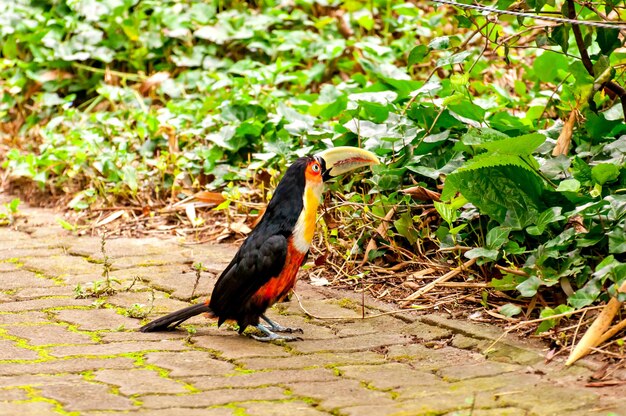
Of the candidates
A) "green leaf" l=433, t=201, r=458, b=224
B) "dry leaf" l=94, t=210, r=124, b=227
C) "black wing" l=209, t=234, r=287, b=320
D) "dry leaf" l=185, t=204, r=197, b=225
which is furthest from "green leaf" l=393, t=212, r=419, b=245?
"dry leaf" l=94, t=210, r=124, b=227

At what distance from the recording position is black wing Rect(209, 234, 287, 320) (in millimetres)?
4008

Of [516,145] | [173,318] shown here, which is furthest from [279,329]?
[516,145]

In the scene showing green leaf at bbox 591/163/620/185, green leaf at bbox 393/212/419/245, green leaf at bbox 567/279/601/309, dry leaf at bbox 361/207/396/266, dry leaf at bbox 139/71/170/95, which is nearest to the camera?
green leaf at bbox 567/279/601/309

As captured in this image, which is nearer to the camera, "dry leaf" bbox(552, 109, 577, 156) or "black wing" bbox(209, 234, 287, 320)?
"black wing" bbox(209, 234, 287, 320)

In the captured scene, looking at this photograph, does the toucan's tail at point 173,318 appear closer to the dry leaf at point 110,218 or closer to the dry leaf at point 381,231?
the dry leaf at point 381,231

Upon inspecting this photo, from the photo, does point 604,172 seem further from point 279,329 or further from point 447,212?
point 279,329

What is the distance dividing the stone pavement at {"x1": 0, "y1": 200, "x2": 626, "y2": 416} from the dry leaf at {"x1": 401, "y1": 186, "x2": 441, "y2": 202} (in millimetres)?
663

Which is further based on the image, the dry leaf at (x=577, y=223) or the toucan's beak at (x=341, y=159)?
the toucan's beak at (x=341, y=159)

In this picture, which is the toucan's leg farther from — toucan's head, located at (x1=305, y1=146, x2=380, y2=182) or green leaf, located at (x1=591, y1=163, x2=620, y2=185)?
green leaf, located at (x1=591, y1=163, x2=620, y2=185)

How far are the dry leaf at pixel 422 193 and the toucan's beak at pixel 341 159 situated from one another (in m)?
0.44

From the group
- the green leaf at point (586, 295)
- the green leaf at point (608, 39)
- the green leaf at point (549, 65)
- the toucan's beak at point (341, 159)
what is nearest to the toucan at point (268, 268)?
the toucan's beak at point (341, 159)

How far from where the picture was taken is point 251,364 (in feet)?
11.9

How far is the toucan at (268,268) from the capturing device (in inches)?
158

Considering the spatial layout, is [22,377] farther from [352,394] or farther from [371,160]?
[371,160]
